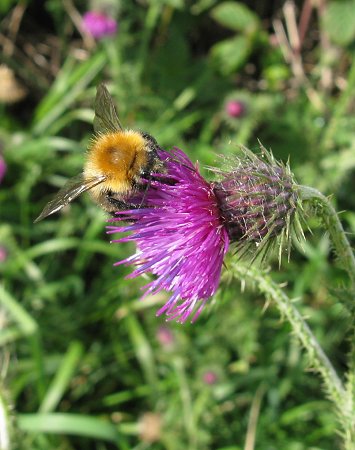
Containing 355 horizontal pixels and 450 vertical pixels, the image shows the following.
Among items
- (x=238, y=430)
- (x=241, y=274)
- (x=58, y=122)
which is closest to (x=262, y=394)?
(x=238, y=430)

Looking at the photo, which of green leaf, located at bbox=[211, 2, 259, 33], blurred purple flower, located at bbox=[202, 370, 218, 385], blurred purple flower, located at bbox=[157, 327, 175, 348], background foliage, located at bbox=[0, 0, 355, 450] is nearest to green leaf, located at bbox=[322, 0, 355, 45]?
background foliage, located at bbox=[0, 0, 355, 450]

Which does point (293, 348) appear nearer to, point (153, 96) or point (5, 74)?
point (153, 96)

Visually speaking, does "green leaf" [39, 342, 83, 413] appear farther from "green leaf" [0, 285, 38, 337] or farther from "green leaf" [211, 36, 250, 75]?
"green leaf" [211, 36, 250, 75]

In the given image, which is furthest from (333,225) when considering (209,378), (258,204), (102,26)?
(102,26)

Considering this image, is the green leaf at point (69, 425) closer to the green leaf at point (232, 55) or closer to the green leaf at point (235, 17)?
the green leaf at point (232, 55)

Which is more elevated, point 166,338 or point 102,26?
point 102,26

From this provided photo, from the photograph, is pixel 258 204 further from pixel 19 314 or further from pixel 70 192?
pixel 19 314
